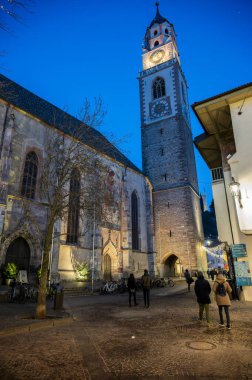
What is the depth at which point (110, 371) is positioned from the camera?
400 centimetres

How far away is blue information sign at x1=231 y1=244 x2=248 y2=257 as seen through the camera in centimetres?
1141

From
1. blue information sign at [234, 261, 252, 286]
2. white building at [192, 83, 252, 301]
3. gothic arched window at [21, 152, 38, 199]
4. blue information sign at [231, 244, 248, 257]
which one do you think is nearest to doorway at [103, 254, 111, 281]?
gothic arched window at [21, 152, 38, 199]

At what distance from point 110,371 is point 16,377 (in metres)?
1.42

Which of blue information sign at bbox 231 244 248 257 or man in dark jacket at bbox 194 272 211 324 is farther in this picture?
blue information sign at bbox 231 244 248 257

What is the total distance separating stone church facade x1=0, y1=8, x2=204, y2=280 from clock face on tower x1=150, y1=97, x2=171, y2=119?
17cm

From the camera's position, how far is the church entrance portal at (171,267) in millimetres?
34053

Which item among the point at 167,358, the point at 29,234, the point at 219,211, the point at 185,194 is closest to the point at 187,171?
the point at 185,194

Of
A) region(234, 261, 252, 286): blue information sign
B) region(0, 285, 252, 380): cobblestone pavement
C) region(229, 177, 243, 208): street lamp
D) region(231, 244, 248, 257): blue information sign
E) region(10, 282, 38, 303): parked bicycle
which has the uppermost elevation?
region(229, 177, 243, 208): street lamp

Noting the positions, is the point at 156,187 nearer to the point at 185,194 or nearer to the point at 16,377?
the point at 185,194

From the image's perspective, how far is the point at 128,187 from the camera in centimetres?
3091

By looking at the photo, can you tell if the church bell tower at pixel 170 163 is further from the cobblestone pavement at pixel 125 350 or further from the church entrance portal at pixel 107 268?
the cobblestone pavement at pixel 125 350

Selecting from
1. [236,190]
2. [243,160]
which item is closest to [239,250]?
[236,190]

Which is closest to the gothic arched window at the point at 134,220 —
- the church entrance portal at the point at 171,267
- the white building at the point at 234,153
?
the church entrance portal at the point at 171,267

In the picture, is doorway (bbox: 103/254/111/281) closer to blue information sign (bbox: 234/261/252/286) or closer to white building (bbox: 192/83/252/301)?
white building (bbox: 192/83/252/301)
